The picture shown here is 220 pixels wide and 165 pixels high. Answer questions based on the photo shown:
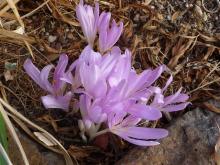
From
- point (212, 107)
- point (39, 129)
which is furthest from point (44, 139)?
point (212, 107)

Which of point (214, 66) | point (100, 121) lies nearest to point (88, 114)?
point (100, 121)

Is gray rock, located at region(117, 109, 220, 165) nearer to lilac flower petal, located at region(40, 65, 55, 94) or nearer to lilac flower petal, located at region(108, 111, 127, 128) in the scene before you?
lilac flower petal, located at region(108, 111, 127, 128)

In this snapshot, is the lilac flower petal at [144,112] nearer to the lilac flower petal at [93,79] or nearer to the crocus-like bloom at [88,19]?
the lilac flower petal at [93,79]

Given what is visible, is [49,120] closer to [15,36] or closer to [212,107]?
[15,36]

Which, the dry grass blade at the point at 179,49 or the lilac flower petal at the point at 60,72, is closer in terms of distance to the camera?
the lilac flower petal at the point at 60,72

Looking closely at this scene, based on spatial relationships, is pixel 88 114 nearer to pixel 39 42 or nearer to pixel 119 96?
pixel 119 96

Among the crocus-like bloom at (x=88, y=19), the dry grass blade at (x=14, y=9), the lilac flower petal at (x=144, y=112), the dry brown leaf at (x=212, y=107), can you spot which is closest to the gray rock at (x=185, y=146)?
the dry brown leaf at (x=212, y=107)

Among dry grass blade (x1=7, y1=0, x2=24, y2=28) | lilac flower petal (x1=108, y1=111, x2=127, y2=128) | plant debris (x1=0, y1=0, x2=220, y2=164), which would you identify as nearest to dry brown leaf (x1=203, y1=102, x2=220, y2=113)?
plant debris (x1=0, y1=0, x2=220, y2=164)

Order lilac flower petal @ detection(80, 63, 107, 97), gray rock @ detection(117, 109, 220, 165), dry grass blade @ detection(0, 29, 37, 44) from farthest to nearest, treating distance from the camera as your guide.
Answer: dry grass blade @ detection(0, 29, 37, 44) < gray rock @ detection(117, 109, 220, 165) < lilac flower petal @ detection(80, 63, 107, 97)
